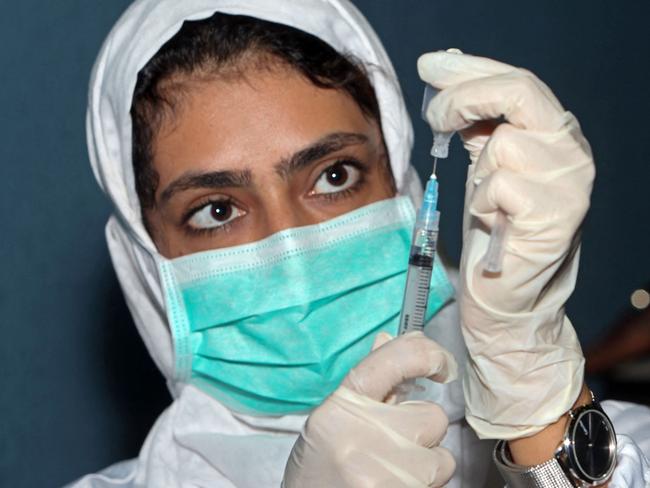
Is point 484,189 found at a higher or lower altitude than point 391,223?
higher

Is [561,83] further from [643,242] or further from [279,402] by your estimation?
[279,402]

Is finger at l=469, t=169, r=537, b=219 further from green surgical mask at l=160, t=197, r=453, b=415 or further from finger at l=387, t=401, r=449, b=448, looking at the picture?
green surgical mask at l=160, t=197, r=453, b=415

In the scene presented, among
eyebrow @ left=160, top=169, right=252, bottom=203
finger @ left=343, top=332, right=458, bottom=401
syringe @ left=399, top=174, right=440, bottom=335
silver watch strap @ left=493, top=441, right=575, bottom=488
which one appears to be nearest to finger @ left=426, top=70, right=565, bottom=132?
syringe @ left=399, top=174, right=440, bottom=335

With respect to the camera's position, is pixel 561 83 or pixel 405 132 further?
pixel 561 83

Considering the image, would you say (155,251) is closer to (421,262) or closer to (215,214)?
(215,214)

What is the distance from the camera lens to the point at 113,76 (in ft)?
5.75

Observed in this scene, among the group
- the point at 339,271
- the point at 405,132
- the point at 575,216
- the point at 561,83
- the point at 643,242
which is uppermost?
the point at 575,216

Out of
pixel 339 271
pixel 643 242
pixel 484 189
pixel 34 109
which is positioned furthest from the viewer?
pixel 643 242

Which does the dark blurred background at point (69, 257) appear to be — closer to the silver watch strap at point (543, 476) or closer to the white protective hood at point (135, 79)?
the white protective hood at point (135, 79)

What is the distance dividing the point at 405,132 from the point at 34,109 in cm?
81

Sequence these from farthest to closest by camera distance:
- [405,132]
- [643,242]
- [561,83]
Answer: [643,242] < [561,83] < [405,132]

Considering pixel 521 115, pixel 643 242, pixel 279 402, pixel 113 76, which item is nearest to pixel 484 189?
pixel 521 115

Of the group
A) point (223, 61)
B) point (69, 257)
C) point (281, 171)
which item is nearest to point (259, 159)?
point (281, 171)

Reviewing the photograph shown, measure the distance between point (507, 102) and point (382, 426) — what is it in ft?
1.36
